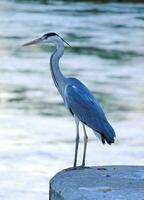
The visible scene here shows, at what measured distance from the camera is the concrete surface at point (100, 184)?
21.1 ft

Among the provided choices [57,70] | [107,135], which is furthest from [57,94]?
[107,135]

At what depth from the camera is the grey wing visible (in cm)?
730

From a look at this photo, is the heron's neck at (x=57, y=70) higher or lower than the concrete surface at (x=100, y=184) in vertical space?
higher

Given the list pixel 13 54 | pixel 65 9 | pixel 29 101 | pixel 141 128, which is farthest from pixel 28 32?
pixel 141 128

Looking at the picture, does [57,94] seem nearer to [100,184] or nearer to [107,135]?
[107,135]

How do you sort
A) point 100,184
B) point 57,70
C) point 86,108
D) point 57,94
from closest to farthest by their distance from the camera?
point 100,184
point 86,108
point 57,70
point 57,94

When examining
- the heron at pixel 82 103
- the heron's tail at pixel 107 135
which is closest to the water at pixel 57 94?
the heron at pixel 82 103

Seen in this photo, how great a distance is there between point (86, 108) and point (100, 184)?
812 millimetres

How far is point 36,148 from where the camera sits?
35.5ft

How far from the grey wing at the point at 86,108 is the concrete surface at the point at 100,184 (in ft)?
1.05

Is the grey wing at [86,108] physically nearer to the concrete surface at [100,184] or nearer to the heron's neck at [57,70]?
the heron's neck at [57,70]

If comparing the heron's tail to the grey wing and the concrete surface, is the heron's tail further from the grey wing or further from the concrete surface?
the concrete surface

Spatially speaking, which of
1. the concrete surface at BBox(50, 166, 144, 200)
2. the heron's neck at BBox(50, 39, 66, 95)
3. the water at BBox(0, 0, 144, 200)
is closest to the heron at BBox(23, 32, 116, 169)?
the heron's neck at BBox(50, 39, 66, 95)

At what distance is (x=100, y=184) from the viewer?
6.85 m
